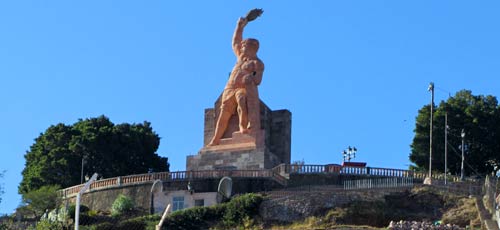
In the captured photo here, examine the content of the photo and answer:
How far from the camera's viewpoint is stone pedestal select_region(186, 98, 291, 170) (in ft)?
213

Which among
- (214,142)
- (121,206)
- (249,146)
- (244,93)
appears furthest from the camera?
(214,142)

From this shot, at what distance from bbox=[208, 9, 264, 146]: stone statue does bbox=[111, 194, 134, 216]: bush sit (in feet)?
31.2

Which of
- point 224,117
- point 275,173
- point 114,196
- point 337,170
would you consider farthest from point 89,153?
point 337,170

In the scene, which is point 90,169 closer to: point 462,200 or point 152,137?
point 152,137

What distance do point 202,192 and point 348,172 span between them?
7836 mm

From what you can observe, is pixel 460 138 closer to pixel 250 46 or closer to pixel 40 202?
pixel 250 46

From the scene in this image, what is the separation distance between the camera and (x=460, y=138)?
69.9 metres

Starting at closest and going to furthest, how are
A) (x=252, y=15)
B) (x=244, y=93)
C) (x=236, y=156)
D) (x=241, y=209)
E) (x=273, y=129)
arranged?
(x=241, y=209)
(x=236, y=156)
(x=244, y=93)
(x=273, y=129)
(x=252, y=15)

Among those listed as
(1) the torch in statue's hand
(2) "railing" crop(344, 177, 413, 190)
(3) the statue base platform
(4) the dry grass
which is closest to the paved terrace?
(2) "railing" crop(344, 177, 413, 190)

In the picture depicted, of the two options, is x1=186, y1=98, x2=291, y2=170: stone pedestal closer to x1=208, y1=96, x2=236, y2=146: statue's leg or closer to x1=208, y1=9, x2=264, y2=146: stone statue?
x1=208, y1=96, x2=236, y2=146: statue's leg

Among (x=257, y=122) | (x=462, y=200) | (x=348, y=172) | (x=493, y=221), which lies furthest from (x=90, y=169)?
(x=493, y=221)

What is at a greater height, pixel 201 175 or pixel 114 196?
pixel 201 175

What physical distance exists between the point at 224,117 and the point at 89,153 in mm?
11405

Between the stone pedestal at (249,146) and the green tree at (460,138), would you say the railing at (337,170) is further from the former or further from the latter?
the green tree at (460,138)
